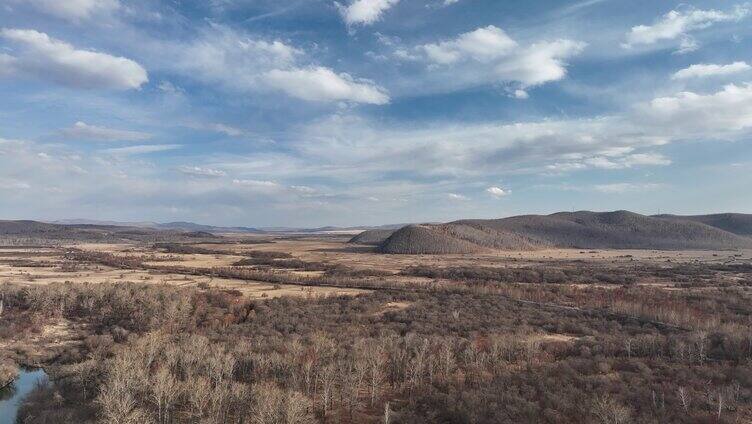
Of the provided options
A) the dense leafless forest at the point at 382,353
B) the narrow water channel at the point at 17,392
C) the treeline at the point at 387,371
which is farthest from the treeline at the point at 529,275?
the narrow water channel at the point at 17,392

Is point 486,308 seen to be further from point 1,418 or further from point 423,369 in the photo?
point 1,418

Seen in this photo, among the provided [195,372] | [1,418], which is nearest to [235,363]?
[195,372]

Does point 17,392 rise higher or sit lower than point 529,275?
lower

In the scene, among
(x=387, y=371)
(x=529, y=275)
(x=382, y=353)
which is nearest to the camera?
(x=387, y=371)

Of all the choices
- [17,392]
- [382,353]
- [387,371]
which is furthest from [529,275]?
[17,392]

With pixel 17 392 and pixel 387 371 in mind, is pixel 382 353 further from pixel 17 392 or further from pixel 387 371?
pixel 17 392

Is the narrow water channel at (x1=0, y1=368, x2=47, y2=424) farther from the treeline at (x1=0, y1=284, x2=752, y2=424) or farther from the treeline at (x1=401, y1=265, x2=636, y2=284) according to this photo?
the treeline at (x1=401, y1=265, x2=636, y2=284)
